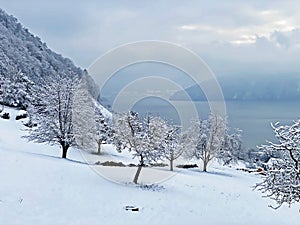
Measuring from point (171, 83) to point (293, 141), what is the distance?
832 cm

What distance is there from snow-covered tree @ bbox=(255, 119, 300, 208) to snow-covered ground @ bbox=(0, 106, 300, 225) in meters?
5.00

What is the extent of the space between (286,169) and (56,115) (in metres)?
22.7

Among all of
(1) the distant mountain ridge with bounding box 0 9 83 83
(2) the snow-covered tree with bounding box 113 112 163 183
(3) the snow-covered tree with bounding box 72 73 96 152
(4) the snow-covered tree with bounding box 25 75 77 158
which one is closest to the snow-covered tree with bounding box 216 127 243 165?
(3) the snow-covered tree with bounding box 72 73 96 152

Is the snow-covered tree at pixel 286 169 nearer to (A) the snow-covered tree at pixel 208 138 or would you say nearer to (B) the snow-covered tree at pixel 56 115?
(B) the snow-covered tree at pixel 56 115

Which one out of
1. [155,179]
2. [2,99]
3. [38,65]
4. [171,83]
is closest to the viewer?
[171,83]

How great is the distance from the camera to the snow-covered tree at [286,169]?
14031 mm

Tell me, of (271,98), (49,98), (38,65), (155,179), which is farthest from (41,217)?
(271,98)

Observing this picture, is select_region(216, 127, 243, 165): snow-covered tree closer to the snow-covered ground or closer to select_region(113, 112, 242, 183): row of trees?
select_region(113, 112, 242, 183): row of trees

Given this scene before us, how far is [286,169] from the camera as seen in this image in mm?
14391

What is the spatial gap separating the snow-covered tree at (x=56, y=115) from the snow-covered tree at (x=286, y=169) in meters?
20.6

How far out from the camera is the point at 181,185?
96.6 feet

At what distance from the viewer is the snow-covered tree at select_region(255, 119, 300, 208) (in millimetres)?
14031

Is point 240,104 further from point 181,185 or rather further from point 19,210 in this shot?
point 19,210

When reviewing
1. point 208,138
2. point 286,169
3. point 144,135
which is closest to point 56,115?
point 144,135
